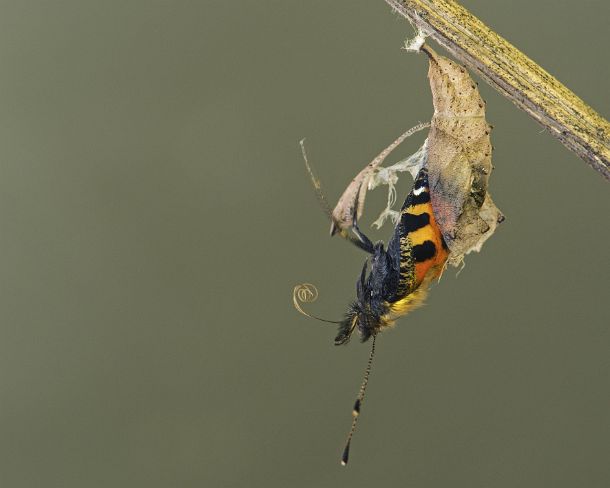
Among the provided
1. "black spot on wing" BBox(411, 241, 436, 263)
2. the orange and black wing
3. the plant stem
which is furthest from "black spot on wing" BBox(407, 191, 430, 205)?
the plant stem

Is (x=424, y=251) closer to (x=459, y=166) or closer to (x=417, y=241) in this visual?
(x=417, y=241)

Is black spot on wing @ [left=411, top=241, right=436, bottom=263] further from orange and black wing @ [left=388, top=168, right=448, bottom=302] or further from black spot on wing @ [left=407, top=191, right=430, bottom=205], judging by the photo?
black spot on wing @ [left=407, top=191, right=430, bottom=205]

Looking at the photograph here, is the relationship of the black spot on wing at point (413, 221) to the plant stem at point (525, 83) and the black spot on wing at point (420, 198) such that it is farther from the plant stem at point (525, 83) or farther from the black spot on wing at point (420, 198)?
the plant stem at point (525, 83)

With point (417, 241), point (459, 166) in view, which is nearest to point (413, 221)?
point (417, 241)

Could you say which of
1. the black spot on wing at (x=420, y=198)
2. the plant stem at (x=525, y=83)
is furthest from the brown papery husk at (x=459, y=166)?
the plant stem at (x=525, y=83)

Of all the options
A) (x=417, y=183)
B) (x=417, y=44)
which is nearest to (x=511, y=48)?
(x=417, y=44)

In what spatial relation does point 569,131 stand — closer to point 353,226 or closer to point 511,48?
point 511,48
